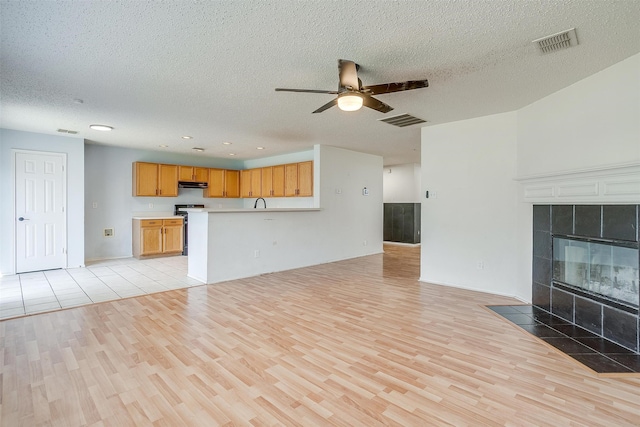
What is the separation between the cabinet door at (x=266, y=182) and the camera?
25.1 feet

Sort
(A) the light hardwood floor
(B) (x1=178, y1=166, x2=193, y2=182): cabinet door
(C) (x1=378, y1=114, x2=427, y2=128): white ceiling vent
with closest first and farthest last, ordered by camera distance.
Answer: (A) the light hardwood floor < (C) (x1=378, y1=114, x2=427, y2=128): white ceiling vent < (B) (x1=178, y1=166, x2=193, y2=182): cabinet door

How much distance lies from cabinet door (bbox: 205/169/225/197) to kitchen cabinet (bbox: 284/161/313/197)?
2302 mm

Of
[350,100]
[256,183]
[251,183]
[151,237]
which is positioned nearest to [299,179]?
[256,183]

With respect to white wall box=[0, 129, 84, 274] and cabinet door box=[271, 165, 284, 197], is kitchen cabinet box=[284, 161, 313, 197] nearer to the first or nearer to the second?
cabinet door box=[271, 165, 284, 197]

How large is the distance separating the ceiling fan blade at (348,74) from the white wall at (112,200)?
640cm

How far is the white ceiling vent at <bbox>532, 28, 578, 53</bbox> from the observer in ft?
7.25

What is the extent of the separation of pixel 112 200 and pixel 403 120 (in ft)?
21.5

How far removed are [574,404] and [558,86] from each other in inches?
118

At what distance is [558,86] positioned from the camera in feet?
10.3

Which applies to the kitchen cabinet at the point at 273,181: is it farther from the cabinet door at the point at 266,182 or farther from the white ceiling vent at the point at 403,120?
the white ceiling vent at the point at 403,120

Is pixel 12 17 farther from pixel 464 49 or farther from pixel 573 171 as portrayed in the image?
pixel 573 171

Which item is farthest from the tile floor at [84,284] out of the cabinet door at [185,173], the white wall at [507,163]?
the white wall at [507,163]

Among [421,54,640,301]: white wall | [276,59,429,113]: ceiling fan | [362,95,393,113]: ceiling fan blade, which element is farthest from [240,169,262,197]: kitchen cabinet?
[276,59,429,113]: ceiling fan

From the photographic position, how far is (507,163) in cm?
407
